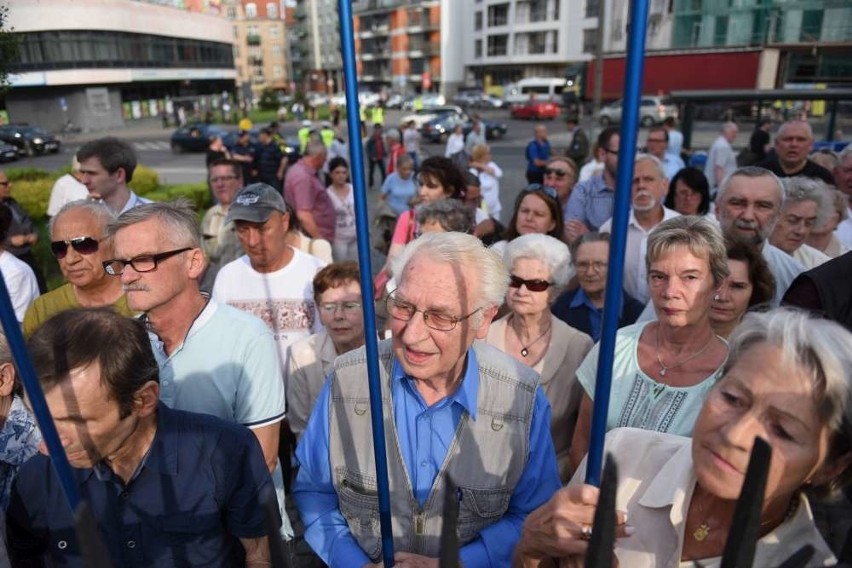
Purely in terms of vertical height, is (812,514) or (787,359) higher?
(787,359)

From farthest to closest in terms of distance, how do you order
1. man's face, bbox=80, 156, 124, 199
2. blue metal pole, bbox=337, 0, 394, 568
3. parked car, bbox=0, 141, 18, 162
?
parked car, bbox=0, 141, 18, 162 < man's face, bbox=80, 156, 124, 199 < blue metal pole, bbox=337, 0, 394, 568

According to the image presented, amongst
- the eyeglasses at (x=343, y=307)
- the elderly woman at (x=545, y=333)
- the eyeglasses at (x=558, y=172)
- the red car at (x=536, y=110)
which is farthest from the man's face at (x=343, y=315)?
the red car at (x=536, y=110)

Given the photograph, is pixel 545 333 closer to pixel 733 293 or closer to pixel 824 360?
pixel 733 293

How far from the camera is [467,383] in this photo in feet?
5.52

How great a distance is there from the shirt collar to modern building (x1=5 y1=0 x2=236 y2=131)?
31.2 metres

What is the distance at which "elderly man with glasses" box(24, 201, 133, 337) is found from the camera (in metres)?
2.57

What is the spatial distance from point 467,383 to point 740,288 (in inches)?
62.1

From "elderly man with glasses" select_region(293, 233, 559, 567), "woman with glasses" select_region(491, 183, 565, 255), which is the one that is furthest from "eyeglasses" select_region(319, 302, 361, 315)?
"woman with glasses" select_region(491, 183, 565, 255)

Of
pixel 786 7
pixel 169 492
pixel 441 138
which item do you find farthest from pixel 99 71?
pixel 169 492

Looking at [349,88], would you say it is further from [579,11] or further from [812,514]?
[579,11]

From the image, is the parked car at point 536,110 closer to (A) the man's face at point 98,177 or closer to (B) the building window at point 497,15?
(B) the building window at point 497,15

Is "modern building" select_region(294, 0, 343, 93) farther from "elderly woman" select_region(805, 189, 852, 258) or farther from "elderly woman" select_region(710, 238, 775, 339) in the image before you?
"elderly woman" select_region(710, 238, 775, 339)

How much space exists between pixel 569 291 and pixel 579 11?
51.1 metres

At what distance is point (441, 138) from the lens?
2539 cm
